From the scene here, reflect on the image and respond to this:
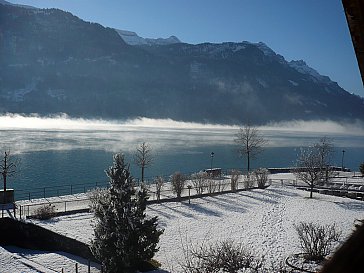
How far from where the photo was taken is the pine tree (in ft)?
45.5

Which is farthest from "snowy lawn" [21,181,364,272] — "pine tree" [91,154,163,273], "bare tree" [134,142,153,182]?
"bare tree" [134,142,153,182]

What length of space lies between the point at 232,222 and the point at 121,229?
30.5 feet

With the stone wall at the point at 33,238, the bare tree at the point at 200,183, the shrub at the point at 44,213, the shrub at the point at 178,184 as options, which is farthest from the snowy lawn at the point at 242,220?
the bare tree at the point at 200,183

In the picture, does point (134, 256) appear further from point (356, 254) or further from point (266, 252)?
point (356, 254)

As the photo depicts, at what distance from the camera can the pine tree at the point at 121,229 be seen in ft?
45.5

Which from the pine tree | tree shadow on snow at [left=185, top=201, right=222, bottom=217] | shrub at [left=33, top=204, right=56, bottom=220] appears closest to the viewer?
the pine tree

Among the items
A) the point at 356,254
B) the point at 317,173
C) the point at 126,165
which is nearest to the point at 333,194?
the point at 317,173

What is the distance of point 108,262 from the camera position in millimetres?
13820

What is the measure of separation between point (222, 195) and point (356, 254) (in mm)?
30005

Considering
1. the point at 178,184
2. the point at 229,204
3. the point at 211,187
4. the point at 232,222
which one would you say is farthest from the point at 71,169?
the point at 232,222

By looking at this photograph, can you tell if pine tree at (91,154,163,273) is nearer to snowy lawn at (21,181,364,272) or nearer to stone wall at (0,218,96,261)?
snowy lawn at (21,181,364,272)

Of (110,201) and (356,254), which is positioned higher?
(356,254)

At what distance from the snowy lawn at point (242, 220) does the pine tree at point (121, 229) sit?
4.69 ft

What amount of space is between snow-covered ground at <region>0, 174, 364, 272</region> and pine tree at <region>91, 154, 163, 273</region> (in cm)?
143
